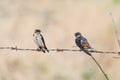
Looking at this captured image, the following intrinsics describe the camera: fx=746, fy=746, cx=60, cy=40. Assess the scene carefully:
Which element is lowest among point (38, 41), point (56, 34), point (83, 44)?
point (56, 34)

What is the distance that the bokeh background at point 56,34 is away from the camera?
20047mm

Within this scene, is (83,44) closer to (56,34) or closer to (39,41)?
(39,41)

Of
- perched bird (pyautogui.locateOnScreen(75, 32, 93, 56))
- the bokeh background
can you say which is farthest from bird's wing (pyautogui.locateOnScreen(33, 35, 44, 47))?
the bokeh background

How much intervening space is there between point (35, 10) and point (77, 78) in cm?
407

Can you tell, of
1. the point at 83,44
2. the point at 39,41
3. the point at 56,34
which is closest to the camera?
the point at 83,44

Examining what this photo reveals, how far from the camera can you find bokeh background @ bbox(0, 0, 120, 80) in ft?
65.8

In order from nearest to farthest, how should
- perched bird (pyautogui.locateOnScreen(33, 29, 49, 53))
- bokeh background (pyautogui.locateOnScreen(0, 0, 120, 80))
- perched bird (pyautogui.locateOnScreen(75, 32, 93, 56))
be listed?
perched bird (pyautogui.locateOnScreen(75, 32, 93, 56)), perched bird (pyautogui.locateOnScreen(33, 29, 49, 53)), bokeh background (pyautogui.locateOnScreen(0, 0, 120, 80))

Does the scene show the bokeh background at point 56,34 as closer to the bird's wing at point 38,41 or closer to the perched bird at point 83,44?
the bird's wing at point 38,41

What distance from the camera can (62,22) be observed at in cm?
2217

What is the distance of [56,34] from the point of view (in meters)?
21.5

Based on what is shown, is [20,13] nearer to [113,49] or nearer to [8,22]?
[8,22]

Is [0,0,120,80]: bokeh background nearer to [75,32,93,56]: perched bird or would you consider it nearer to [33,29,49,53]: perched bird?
[33,29,49,53]: perched bird

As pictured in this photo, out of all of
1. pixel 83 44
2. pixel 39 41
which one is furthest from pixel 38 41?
pixel 83 44

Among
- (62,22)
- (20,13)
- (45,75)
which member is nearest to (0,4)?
(20,13)
